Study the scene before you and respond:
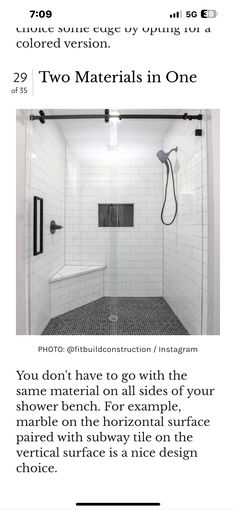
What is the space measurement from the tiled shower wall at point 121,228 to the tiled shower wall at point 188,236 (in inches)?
4.1

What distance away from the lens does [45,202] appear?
1.75 meters

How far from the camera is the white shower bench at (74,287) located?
1.90m

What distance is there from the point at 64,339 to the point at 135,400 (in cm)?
39

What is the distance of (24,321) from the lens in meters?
1.29

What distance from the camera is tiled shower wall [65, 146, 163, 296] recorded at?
1901 millimetres

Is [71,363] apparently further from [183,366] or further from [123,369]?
[183,366]

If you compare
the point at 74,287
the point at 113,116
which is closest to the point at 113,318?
the point at 74,287

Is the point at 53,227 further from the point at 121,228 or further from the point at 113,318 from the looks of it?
the point at 113,318
